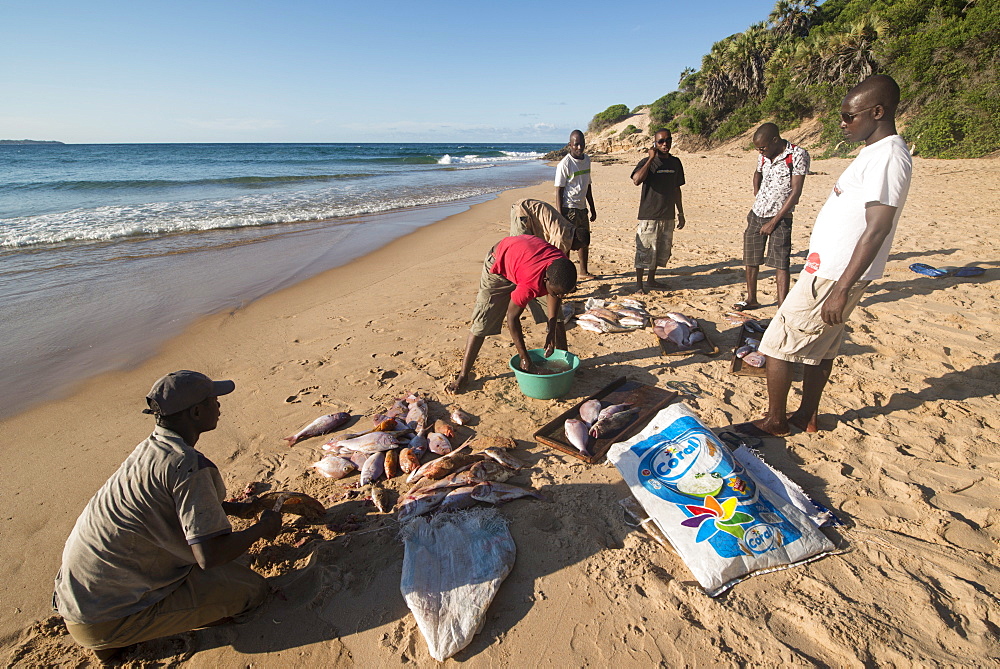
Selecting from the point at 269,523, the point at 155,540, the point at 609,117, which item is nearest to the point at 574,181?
the point at 269,523

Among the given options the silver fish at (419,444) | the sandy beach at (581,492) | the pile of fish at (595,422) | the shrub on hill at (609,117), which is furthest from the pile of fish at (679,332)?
the shrub on hill at (609,117)

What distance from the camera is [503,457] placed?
11.9 feet

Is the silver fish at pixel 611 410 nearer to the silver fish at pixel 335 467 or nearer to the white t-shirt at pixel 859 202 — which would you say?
the white t-shirt at pixel 859 202

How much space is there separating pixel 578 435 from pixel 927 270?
663cm

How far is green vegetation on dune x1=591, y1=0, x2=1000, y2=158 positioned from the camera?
17656 mm

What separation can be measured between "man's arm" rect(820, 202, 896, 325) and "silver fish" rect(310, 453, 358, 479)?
359 cm

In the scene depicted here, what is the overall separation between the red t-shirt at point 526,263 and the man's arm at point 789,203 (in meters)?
3.32

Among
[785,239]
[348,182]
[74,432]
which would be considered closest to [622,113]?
[348,182]

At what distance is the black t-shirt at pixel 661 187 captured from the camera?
660 centimetres

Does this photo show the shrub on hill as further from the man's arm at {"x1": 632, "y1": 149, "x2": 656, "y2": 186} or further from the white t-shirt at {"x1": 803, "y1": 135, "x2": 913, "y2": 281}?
the white t-shirt at {"x1": 803, "y1": 135, "x2": 913, "y2": 281}

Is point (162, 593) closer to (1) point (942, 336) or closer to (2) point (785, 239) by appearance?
(2) point (785, 239)

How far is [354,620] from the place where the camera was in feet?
8.38

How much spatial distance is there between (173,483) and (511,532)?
6.12 feet

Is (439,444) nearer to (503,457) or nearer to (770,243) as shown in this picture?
(503,457)
